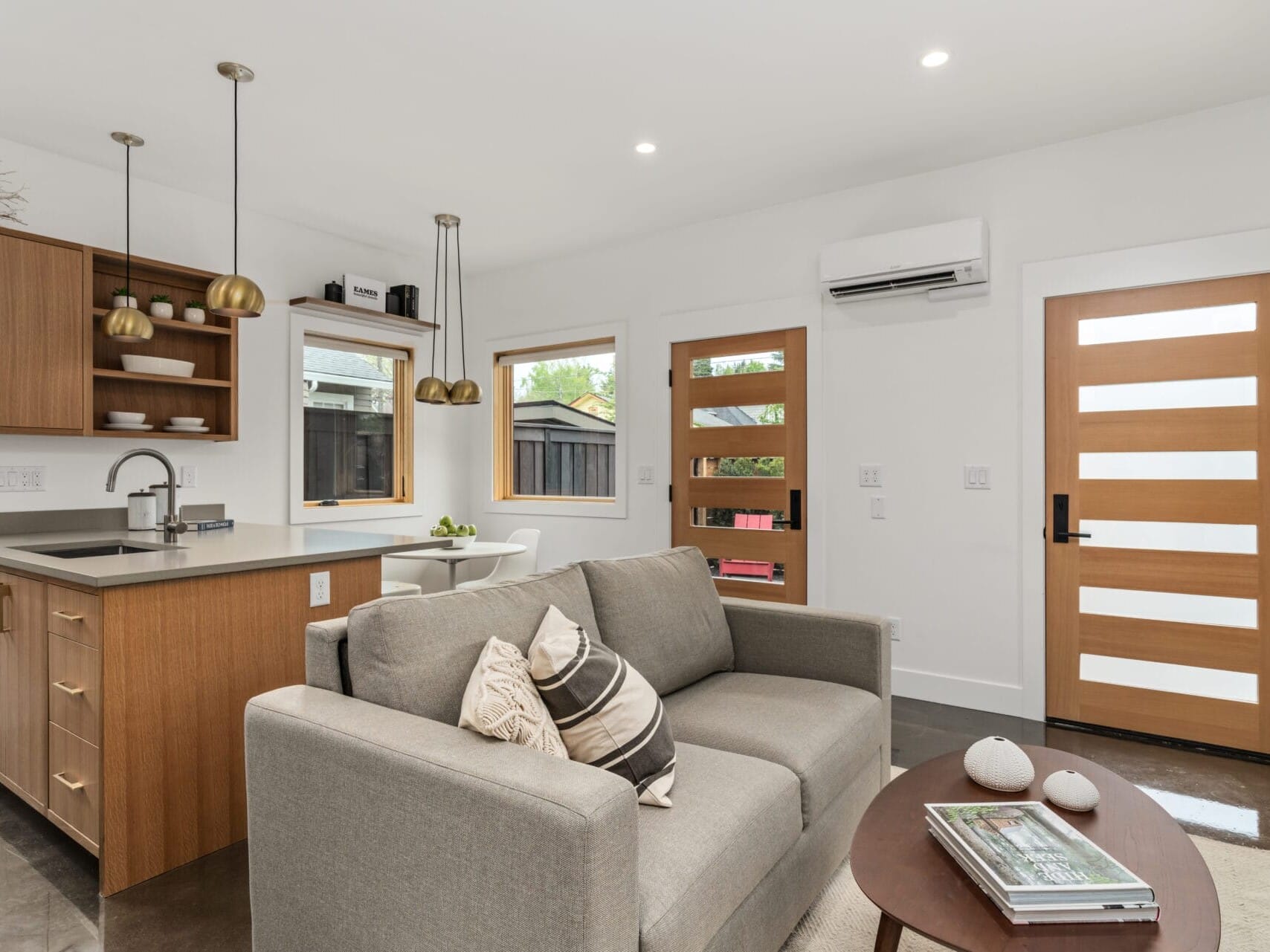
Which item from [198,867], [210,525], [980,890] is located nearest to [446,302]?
[210,525]

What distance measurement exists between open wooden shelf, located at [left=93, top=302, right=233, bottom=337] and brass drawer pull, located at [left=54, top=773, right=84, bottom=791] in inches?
80.2

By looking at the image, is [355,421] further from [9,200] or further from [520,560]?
[9,200]

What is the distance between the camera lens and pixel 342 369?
4805 millimetres

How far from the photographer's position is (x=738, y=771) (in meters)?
1.67

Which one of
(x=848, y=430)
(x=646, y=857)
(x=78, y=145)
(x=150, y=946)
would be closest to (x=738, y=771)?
(x=646, y=857)

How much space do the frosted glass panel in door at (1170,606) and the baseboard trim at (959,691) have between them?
1.73 ft

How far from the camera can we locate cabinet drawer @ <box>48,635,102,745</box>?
6.60 feet

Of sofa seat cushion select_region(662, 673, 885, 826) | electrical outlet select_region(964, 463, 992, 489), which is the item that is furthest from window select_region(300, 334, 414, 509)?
electrical outlet select_region(964, 463, 992, 489)

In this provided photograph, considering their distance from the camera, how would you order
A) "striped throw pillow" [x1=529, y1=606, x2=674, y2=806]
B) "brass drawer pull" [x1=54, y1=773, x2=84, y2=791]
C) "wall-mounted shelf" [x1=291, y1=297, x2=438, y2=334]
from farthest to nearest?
"wall-mounted shelf" [x1=291, y1=297, x2=438, y2=334] < "brass drawer pull" [x1=54, y1=773, x2=84, y2=791] < "striped throw pillow" [x1=529, y1=606, x2=674, y2=806]

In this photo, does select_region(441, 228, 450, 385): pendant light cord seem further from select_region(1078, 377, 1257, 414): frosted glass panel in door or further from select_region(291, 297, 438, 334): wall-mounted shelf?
select_region(1078, 377, 1257, 414): frosted glass panel in door

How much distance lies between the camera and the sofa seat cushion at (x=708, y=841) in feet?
4.06

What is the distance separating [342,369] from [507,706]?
395cm

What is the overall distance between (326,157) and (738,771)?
3285 mm

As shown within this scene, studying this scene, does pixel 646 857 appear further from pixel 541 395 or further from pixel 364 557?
pixel 541 395
